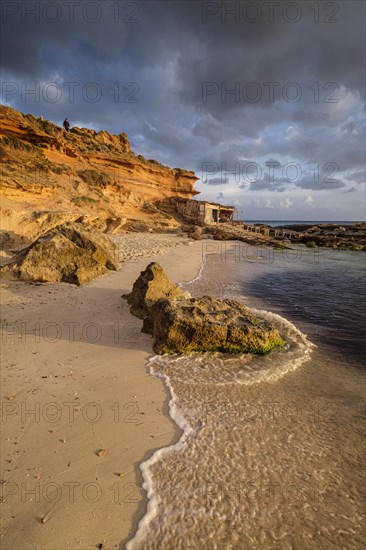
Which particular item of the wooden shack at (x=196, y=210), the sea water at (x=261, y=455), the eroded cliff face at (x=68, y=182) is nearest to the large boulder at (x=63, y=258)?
the eroded cliff face at (x=68, y=182)

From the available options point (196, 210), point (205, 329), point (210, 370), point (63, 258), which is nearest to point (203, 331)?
point (205, 329)

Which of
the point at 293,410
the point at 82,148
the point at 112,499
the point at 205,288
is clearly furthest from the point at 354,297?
the point at 82,148

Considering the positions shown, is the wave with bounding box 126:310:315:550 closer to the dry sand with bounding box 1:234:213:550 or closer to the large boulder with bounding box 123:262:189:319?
the dry sand with bounding box 1:234:213:550

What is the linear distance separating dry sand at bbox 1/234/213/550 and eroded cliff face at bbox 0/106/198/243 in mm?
9519

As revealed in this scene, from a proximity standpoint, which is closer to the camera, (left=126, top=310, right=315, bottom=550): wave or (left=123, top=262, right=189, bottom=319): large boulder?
(left=126, top=310, right=315, bottom=550): wave

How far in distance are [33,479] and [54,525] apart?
1.77 ft

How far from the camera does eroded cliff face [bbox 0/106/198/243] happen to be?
47.7 feet

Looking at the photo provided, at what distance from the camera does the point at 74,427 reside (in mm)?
3182

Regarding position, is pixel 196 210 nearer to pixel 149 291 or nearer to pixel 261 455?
pixel 149 291

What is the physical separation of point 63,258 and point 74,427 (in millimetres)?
6954

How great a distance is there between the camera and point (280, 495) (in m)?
2.54

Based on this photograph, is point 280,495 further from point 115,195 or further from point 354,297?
point 115,195

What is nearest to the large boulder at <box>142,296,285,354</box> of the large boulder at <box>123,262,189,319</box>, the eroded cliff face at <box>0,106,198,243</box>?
the large boulder at <box>123,262,189,319</box>

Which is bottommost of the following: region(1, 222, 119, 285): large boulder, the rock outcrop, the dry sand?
the dry sand
